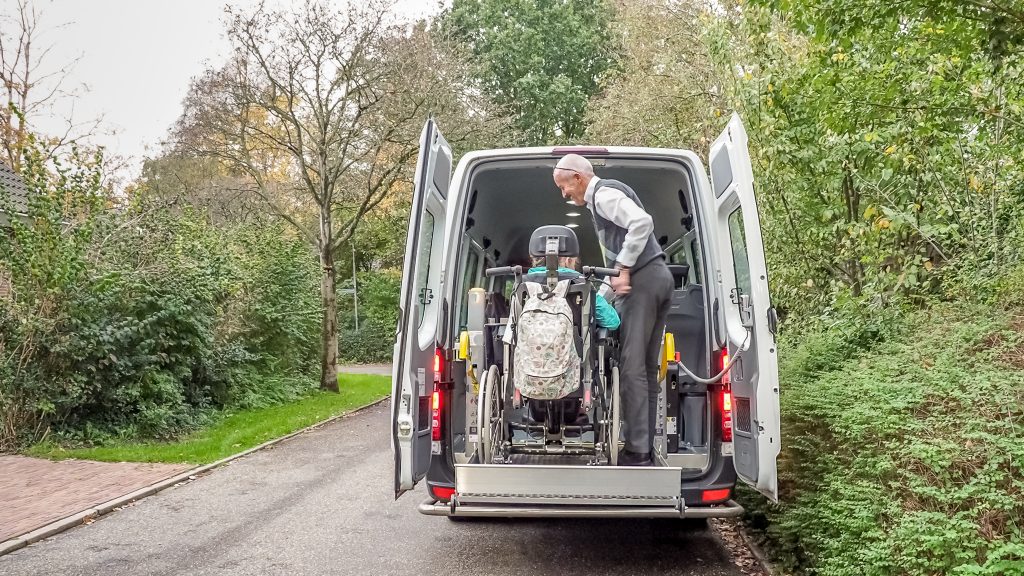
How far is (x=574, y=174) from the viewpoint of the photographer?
196 inches

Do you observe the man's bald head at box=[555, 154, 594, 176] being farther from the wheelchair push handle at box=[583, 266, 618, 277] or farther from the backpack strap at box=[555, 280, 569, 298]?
the backpack strap at box=[555, 280, 569, 298]

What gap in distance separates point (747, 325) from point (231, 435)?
8434mm

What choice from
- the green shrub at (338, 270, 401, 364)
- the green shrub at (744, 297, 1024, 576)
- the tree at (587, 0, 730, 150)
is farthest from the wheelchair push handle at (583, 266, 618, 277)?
the green shrub at (338, 270, 401, 364)

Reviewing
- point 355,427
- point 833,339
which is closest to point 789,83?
point 833,339

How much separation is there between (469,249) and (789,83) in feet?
10.5

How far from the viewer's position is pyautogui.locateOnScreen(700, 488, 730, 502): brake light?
456 cm

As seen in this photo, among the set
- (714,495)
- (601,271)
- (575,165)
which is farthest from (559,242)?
(714,495)

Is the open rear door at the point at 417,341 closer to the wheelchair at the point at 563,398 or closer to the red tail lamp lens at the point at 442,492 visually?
the red tail lamp lens at the point at 442,492

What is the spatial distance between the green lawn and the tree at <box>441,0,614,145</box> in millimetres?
18854

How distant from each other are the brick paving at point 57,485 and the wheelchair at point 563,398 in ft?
12.4

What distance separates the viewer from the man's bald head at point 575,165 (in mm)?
4961

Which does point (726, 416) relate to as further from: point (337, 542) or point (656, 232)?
point (656, 232)

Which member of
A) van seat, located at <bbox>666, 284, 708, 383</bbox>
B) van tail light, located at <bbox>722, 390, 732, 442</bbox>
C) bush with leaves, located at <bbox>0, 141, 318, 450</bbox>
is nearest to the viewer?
van tail light, located at <bbox>722, 390, 732, 442</bbox>

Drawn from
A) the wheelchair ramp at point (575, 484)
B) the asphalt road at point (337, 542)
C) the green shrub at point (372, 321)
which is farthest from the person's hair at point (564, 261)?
the green shrub at point (372, 321)
